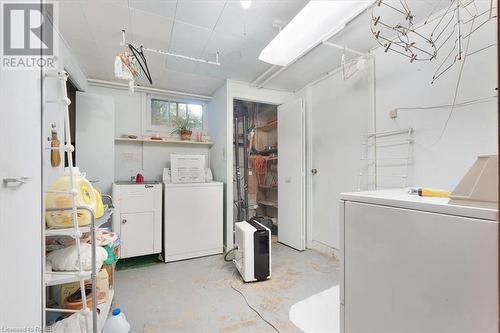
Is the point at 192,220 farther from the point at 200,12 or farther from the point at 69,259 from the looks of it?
the point at 200,12

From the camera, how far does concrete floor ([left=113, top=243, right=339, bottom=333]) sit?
1688 millimetres

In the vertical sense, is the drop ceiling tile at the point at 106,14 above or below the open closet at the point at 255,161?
above

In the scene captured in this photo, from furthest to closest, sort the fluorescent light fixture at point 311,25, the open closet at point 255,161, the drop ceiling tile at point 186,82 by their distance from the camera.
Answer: the open closet at point 255,161 → the drop ceiling tile at point 186,82 → the fluorescent light fixture at point 311,25

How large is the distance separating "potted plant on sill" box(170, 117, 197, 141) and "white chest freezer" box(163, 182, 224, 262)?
0.96 metres

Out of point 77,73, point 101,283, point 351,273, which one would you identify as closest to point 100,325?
point 101,283

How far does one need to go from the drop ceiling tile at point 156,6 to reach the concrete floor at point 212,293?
2.45m

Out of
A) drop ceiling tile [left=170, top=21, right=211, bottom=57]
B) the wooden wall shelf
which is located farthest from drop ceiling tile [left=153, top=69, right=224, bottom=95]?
the wooden wall shelf

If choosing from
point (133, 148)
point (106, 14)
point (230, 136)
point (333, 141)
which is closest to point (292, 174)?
point (333, 141)

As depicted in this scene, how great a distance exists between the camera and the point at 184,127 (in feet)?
11.6

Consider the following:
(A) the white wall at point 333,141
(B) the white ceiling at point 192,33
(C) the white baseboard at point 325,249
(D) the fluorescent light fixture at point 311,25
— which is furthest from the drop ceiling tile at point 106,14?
(C) the white baseboard at point 325,249

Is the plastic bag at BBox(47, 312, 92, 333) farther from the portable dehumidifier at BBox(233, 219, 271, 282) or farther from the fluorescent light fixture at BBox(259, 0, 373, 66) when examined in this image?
the fluorescent light fixture at BBox(259, 0, 373, 66)

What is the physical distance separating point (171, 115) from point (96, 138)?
3.89 ft

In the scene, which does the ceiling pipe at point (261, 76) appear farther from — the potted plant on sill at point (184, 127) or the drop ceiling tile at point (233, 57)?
the potted plant on sill at point (184, 127)

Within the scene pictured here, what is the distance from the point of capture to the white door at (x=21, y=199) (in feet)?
2.45
